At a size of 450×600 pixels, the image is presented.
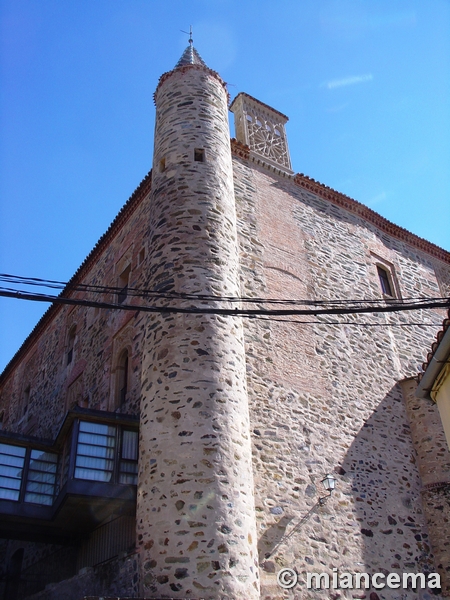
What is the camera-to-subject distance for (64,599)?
9898 millimetres

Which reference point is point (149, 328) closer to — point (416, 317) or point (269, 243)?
point (269, 243)

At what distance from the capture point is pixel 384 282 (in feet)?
55.9

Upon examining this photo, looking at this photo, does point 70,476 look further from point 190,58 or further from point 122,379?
point 190,58

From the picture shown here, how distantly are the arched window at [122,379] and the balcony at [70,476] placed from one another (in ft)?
7.85

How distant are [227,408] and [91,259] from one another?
10.2 metres

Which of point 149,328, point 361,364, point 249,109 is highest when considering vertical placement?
point 249,109

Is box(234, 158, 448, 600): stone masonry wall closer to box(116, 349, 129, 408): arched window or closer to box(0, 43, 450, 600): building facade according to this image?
box(0, 43, 450, 600): building facade

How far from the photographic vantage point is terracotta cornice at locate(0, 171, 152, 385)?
15.8 metres

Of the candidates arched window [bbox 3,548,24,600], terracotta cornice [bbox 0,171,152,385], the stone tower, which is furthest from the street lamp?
arched window [bbox 3,548,24,600]

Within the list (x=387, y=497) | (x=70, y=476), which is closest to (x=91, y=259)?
(x=70, y=476)

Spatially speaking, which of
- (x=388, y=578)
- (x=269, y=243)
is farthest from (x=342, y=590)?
(x=269, y=243)

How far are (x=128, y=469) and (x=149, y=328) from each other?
2.30 meters

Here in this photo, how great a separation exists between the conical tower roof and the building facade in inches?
3.4

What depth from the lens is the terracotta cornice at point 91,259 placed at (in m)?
15.8
